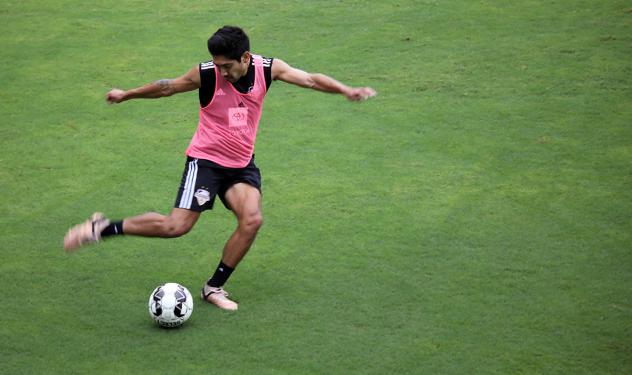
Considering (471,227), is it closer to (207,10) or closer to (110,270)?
(110,270)

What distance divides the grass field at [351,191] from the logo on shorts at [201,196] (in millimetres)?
823

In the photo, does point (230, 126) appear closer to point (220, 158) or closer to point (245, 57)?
point (220, 158)

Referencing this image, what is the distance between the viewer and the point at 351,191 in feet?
29.5

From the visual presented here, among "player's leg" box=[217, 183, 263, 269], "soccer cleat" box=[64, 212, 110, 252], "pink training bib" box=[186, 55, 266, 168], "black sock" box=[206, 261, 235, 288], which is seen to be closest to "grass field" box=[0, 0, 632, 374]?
"black sock" box=[206, 261, 235, 288]

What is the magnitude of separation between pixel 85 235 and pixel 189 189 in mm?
859

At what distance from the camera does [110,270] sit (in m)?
7.64

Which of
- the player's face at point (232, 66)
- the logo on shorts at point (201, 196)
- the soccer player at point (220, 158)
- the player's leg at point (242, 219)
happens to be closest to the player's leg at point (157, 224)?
the soccer player at point (220, 158)

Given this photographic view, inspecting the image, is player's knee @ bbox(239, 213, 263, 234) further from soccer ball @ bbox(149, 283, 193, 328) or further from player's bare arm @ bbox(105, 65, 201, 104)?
player's bare arm @ bbox(105, 65, 201, 104)

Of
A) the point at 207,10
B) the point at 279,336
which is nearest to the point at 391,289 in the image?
the point at 279,336

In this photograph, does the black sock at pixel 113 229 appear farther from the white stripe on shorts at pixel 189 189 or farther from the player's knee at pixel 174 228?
the white stripe on shorts at pixel 189 189

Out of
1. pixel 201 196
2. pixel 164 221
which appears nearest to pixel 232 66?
pixel 201 196

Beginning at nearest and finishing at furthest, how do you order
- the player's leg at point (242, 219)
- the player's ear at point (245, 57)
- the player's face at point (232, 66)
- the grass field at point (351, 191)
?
the grass field at point (351, 191)
the player's face at point (232, 66)
the player's ear at point (245, 57)
the player's leg at point (242, 219)

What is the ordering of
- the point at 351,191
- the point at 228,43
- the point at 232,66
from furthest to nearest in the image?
1. the point at 351,191
2. the point at 232,66
3. the point at 228,43

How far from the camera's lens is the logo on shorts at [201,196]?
7043mm
